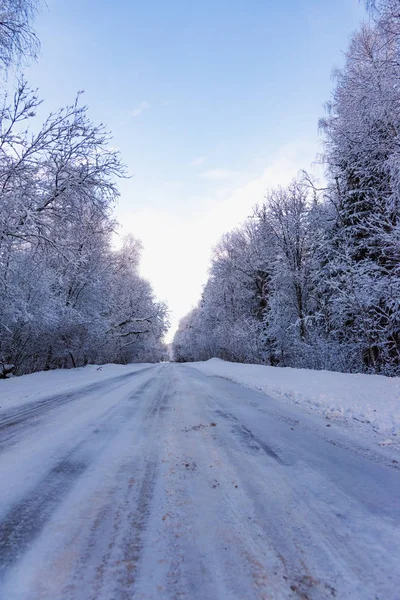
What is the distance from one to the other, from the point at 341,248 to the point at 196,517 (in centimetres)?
1351

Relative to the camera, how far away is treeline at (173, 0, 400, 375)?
307 inches

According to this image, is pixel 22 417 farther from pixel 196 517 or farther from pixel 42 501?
pixel 196 517

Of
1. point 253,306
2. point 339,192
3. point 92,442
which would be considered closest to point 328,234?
point 339,192

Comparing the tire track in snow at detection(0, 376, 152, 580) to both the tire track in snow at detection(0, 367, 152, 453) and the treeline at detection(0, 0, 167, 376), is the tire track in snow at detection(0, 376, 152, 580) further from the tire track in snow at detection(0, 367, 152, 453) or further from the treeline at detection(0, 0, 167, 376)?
the treeline at detection(0, 0, 167, 376)

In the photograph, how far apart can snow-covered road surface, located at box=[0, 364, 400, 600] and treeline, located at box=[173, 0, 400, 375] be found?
290 inches

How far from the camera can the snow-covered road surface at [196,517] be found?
3.80 ft

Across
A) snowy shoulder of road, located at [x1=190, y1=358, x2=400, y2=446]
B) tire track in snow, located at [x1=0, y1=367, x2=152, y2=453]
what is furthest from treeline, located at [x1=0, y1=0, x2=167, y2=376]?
snowy shoulder of road, located at [x1=190, y1=358, x2=400, y2=446]

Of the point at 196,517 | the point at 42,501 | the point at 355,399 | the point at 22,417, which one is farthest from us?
the point at 355,399

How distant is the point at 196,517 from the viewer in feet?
5.34

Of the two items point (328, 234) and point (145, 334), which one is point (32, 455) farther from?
point (145, 334)

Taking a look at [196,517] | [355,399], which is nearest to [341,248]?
[355,399]

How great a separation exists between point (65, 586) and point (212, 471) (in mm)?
1317

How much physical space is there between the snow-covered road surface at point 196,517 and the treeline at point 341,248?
7.36 meters

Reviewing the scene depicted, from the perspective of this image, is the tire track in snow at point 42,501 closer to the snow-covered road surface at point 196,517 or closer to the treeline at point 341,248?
the snow-covered road surface at point 196,517
